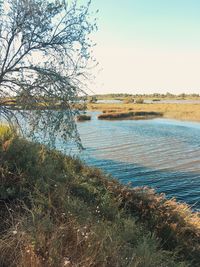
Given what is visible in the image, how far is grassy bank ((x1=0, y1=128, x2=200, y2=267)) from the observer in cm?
617

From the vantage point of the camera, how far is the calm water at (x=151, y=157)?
73.4 feet

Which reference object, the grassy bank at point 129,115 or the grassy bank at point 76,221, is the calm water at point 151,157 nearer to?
the grassy bank at point 76,221

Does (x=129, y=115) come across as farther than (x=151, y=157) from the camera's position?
Yes

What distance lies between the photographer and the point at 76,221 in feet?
24.5

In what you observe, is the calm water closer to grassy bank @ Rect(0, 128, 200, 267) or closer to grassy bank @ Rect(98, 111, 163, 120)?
grassy bank @ Rect(0, 128, 200, 267)

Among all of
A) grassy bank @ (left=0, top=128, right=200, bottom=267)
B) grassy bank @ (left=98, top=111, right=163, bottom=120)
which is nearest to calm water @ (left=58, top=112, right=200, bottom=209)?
grassy bank @ (left=0, top=128, right=200, bottom=267)

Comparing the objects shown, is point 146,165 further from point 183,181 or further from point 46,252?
point 46,252

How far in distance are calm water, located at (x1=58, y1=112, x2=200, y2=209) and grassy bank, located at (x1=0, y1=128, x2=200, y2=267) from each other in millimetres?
5639

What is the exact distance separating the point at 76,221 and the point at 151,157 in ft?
77.4

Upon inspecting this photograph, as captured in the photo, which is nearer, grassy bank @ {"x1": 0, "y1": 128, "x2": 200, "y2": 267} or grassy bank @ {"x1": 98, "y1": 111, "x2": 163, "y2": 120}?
grassy bank @ {"x1": 0, "y1": 128, "x2": 200, "y2": 267}

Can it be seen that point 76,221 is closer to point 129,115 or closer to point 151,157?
point 151,157

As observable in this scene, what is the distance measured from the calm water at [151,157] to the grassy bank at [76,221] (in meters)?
5.64

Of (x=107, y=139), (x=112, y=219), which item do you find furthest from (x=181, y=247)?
(x=107, y=139)

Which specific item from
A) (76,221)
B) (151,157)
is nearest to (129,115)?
(151,157)
